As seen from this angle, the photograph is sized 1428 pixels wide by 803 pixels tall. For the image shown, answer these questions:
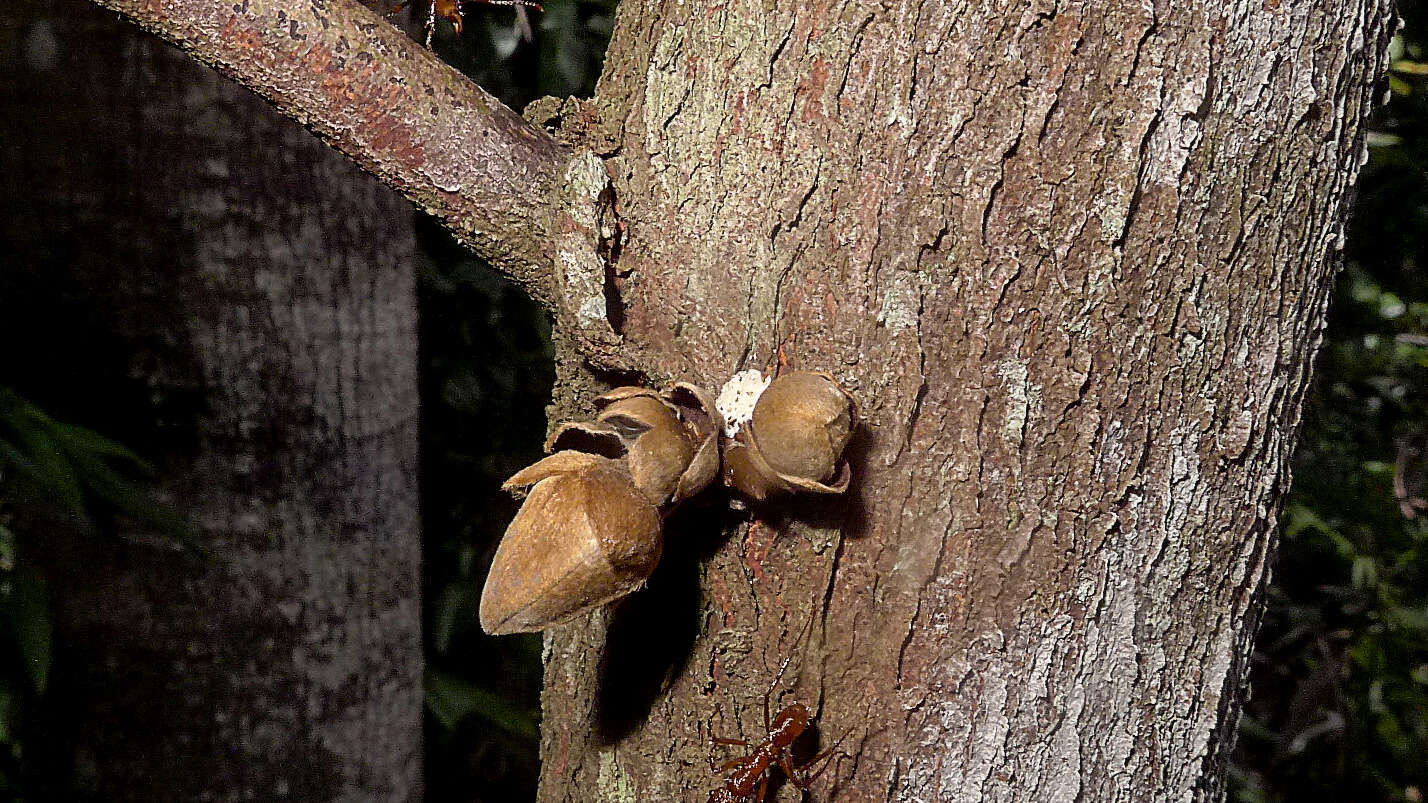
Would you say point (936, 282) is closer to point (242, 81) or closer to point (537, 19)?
point (242, 81)

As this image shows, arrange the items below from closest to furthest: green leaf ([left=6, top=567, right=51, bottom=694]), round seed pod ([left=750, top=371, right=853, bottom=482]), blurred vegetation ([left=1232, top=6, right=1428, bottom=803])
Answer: round seed pod ([left=750, top=371, right=853, bottom=482]), green leaf ([left=6, top=567, right=51, bottom=694]), blurred vegetation ([left=1232, top=6, right=1428, bottom=803])

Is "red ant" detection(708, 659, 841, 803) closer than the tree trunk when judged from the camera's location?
Yes

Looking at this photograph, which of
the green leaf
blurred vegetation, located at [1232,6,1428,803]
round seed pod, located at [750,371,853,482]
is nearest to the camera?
round seed pod, located at [750,371,853,482]

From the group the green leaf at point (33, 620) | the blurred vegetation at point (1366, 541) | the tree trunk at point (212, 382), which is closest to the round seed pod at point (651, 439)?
the tree trunk at point (212, 382)

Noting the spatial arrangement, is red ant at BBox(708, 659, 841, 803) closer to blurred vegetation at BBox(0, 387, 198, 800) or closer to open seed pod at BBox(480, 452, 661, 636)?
open seed pod at BBox(480, 452, 661, 636)

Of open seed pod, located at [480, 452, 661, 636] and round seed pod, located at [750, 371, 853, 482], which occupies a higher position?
round seed pod, located at [750, 371, 853, 482]

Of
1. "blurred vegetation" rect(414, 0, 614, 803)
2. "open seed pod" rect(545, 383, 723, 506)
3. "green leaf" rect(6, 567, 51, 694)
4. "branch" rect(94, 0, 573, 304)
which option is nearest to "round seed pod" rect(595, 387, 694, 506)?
"open seed pod" rect(545, 383, 723, 506)
